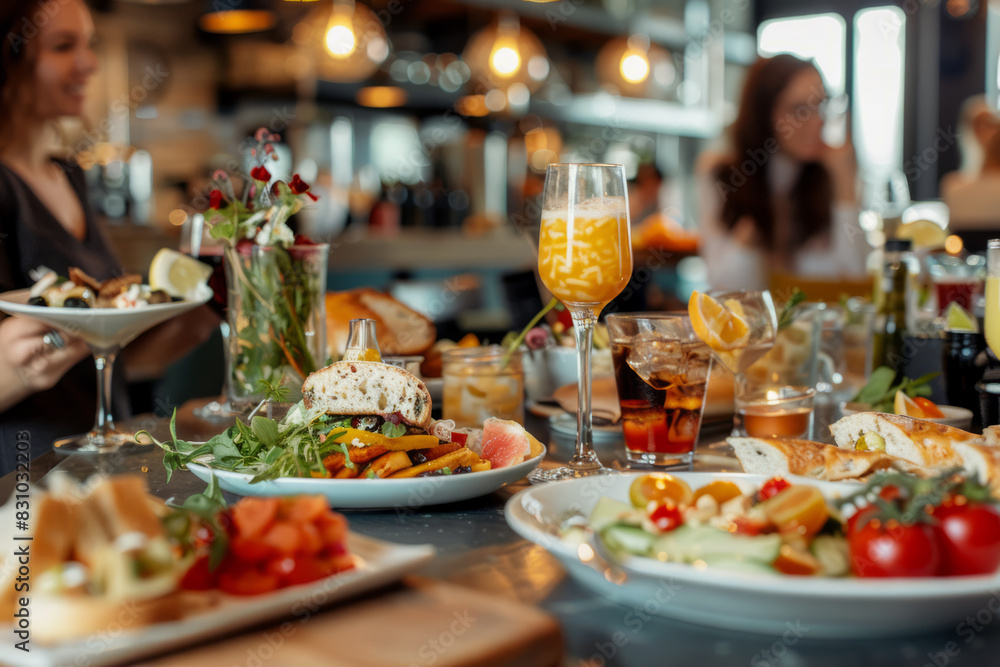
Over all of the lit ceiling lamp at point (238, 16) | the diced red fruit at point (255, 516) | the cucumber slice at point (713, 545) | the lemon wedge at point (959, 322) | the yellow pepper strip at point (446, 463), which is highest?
the lit ceiling lamp at point (238, 16)

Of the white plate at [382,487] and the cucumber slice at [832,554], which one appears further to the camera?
the white plate at [382,487]

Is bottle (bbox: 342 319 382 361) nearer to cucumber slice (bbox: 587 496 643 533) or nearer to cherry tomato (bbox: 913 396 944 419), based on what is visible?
cucumber slice (bbox: 587 496 643 533)

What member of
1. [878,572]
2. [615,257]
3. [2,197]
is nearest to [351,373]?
[615,257]

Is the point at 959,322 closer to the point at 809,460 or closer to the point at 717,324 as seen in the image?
the point at 717,324

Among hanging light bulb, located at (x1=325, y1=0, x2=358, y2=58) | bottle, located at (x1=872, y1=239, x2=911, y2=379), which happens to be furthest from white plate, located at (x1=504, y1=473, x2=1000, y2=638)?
hanging light bulb, located at (x1=325, y1=0, x2=358, y2=58)

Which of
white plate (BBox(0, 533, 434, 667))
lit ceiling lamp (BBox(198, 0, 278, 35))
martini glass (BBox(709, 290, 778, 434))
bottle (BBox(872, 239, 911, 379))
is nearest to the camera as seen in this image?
white plate (BBox(0, 533, 434, 667))

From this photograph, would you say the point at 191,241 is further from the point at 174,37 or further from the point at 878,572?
the point at 174,37

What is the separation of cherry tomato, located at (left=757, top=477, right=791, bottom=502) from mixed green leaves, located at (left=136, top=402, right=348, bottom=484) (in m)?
0.46

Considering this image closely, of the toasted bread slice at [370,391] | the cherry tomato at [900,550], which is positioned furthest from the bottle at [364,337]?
the cherry tomato at [900,550]

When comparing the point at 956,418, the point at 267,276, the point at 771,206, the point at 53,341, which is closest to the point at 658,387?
the point at 956,418

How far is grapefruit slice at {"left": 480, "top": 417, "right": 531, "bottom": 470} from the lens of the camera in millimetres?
1125

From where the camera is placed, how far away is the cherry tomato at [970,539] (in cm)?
67

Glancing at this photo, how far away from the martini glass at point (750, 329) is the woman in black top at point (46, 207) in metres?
1.22

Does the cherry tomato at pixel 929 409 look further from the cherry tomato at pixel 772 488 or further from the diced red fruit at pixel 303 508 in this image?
the diced red fruit at pixel 303 508
